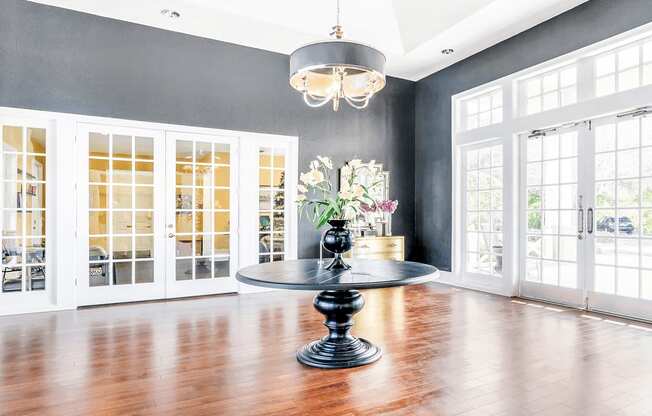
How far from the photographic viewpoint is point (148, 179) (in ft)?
16.8

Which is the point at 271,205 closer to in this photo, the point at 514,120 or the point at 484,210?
the point at 484,210

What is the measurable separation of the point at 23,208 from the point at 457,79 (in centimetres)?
592

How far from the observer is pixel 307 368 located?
9.25 ft

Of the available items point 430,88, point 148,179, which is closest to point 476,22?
point 430,88

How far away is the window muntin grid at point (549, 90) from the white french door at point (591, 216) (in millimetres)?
360

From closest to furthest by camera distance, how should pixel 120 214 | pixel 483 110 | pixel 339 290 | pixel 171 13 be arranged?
1. pixel 339 290
2. pixel 171 13
3. pixel 120 214
4. pixel 483 110

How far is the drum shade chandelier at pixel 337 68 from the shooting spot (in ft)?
9.46

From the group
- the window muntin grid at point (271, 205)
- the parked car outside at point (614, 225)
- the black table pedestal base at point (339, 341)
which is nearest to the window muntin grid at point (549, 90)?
the parked car outside at point (614, 225)

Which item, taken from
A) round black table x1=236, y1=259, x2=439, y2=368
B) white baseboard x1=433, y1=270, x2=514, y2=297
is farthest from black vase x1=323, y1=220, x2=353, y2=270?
white baseboard x1=433, y1=270, x2=514, y2=297

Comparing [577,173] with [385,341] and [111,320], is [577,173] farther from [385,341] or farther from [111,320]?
[111,320]

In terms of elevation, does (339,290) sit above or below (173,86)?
below

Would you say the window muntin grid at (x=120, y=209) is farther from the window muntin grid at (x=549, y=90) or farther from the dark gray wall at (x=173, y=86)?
the window muntin grid at (x=549, y=90)

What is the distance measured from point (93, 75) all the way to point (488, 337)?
16.6ft

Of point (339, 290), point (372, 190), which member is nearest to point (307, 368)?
point (339, 290)
